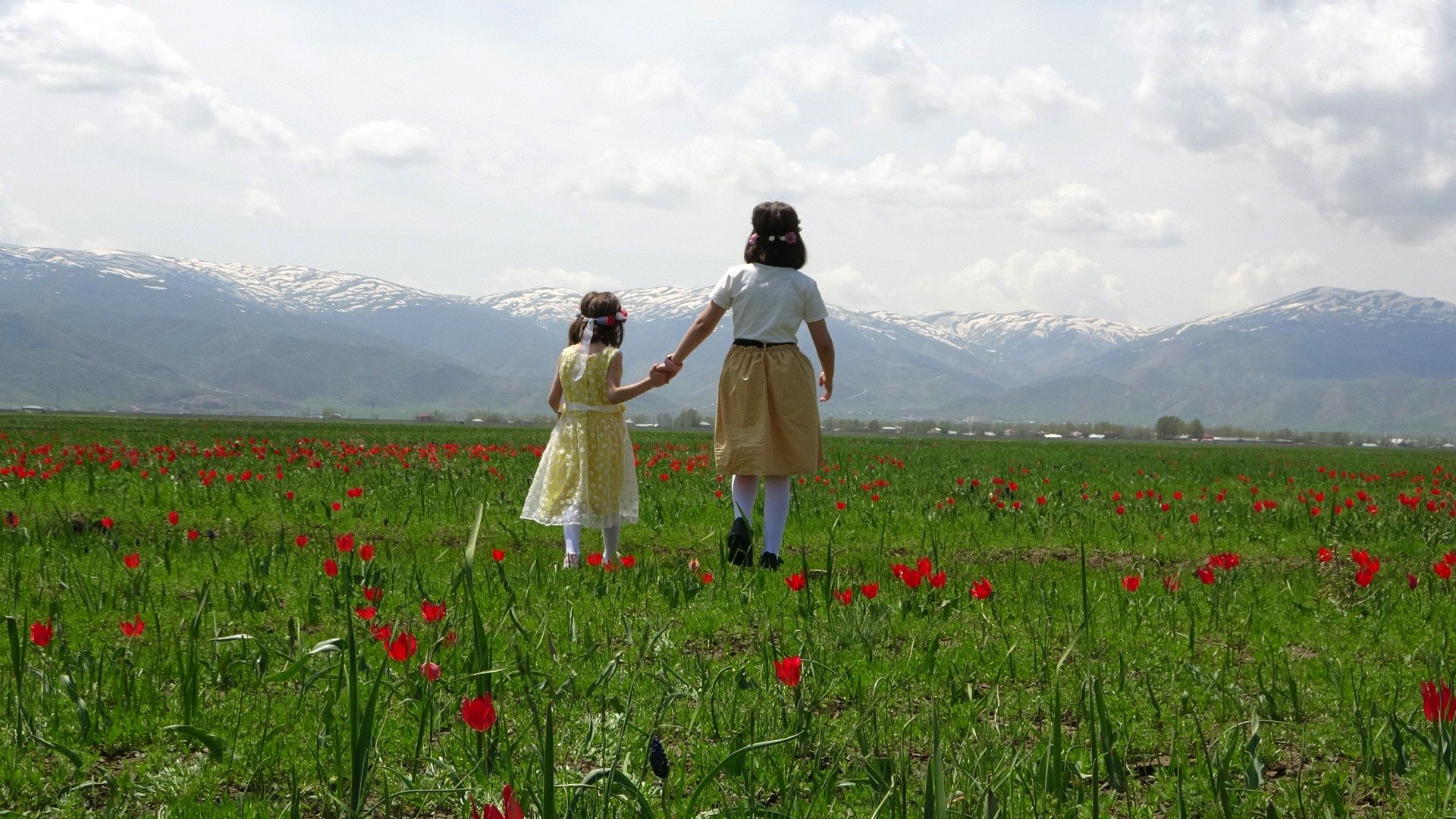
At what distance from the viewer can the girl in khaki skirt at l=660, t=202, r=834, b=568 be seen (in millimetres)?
7840

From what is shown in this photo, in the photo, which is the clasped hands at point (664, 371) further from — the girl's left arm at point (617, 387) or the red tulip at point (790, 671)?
the red tulip at point (790, 671)

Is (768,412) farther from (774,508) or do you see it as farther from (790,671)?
(790,671)

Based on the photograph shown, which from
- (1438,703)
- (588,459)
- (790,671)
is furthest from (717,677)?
(588,459)

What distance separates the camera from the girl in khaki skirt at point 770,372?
25.7 feet

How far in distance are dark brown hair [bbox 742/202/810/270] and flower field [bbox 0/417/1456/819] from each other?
7.38 ft

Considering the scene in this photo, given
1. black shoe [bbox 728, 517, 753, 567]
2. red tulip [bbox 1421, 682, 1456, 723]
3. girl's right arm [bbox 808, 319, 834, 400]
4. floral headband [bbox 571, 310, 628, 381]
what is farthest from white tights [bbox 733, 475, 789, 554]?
red tulip [bbox 1421, 682, 1456, 723]

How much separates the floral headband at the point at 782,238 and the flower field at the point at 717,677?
2.35m

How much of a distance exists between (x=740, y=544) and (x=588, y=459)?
1.59 m

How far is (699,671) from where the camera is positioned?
4242 millimetres

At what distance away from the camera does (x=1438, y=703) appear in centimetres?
279

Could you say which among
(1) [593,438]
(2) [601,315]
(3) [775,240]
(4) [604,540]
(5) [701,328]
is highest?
(3) [775,240]

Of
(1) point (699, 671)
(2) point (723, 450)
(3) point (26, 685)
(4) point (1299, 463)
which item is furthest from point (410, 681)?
(4) point (1299, 463)

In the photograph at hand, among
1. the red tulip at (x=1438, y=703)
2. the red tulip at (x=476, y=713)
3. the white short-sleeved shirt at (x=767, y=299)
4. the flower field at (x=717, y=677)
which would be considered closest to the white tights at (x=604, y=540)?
the flower field at (x=717, y=677)

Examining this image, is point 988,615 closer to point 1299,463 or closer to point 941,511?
point 941,511
